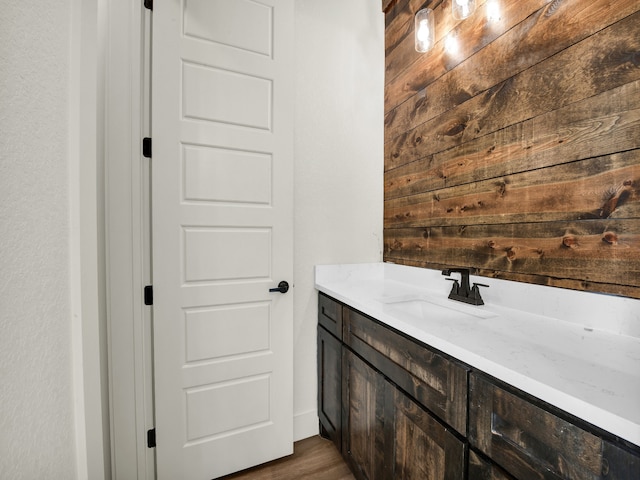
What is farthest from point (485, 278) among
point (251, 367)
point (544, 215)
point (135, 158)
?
point (135, 158)

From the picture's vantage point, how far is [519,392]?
25.9 inches

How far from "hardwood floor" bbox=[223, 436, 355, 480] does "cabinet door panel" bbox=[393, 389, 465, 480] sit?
0.61 meters

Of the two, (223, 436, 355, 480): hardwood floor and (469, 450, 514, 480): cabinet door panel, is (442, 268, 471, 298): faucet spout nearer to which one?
(469, 450, 514, 480): cabinet door panel

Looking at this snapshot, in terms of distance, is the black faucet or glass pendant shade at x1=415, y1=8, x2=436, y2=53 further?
glass pendant shade at x1=415, y1=8, x2=436, y2=53

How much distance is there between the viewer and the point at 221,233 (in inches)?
59.1

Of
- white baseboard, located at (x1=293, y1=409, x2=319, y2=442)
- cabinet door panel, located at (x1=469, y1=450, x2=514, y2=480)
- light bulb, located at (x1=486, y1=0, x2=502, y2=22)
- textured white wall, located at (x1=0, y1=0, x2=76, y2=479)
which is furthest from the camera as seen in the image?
white baseboard, located at (x1=293, y1=409, x2=319, y2=442)

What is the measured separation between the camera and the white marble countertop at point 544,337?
57 cm

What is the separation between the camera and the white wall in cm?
182

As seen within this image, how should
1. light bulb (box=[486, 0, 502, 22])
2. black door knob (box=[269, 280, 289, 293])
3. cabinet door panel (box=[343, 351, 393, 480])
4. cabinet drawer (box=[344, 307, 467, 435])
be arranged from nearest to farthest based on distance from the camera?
cabinet drawer (box=[344, 307, 467, 435]) < cabinet door panel (box=[343, 351, 393, 480]) < light bulb (box=[486, 0, 502, 22]) < black door knob (box=[269, 280, 289, 293])

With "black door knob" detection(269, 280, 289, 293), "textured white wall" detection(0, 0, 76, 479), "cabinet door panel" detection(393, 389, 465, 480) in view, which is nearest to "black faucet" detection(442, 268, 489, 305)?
"cabinet door panel" detection(393, 389, 465, 480)

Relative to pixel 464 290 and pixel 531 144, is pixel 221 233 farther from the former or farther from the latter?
pixel 531 144

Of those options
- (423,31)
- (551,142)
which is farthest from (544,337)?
(423,31)

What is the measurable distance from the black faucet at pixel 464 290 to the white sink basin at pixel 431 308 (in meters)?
0.03

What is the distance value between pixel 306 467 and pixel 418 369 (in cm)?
110
